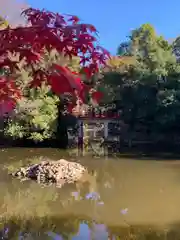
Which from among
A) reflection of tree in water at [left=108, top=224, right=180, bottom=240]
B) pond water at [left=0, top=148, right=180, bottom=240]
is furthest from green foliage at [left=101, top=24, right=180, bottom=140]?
reflection of tree in water at [left=108, top=224, right=180, bottom=240]

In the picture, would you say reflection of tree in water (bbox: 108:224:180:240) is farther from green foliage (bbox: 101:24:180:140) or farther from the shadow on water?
green foliage (bbox: 101:24:180:140)

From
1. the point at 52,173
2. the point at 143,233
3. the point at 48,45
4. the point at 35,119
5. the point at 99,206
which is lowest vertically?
the point at 143,233

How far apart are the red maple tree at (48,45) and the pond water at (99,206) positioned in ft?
9.57

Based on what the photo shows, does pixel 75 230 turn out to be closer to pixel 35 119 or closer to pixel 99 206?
pixel 99 206

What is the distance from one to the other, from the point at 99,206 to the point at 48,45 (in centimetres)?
431

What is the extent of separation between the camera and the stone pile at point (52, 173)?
287 inches

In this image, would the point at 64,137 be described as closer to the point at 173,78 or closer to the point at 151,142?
the point at 151,142

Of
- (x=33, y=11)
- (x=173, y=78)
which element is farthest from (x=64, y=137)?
(x=33, y=11)

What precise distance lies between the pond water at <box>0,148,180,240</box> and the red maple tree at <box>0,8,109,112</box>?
2917mm

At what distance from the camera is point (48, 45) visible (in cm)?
164

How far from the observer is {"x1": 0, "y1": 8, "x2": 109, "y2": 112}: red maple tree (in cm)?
157

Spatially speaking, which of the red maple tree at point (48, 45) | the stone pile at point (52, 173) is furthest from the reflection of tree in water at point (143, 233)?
the red maple tree at point (48, 45)

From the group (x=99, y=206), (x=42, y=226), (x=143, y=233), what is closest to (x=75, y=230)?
(x=42, y=226)

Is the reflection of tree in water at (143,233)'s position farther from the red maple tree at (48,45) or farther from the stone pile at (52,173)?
the red maple tree at (48,45)
